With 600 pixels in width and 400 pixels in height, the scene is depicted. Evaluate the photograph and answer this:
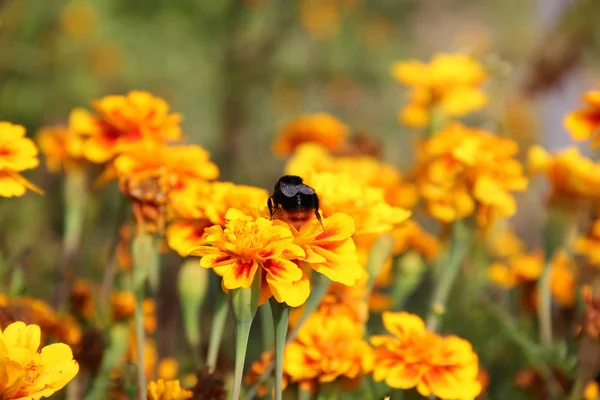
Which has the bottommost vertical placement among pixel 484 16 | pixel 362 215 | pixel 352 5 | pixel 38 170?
pixel 362 215

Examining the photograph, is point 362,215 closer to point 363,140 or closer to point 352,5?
point 363,140

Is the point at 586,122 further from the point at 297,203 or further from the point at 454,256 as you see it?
the point at 297,203

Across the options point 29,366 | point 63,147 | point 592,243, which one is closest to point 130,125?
point 63,147

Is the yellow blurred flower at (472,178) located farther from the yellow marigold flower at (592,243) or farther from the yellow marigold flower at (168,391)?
the yellow marigold flower at (168,391)

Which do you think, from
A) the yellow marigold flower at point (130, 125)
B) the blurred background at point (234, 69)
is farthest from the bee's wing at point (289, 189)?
the blurred background at point (234, 69)

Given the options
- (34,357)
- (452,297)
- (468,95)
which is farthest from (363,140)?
(34,357)

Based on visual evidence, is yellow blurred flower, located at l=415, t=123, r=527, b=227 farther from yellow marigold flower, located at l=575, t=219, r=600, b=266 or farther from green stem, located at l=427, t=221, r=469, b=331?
yellow marigold flower, located at l=575, t=219, r=600, b=266

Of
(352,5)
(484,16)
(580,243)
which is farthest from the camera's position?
(484,16)
